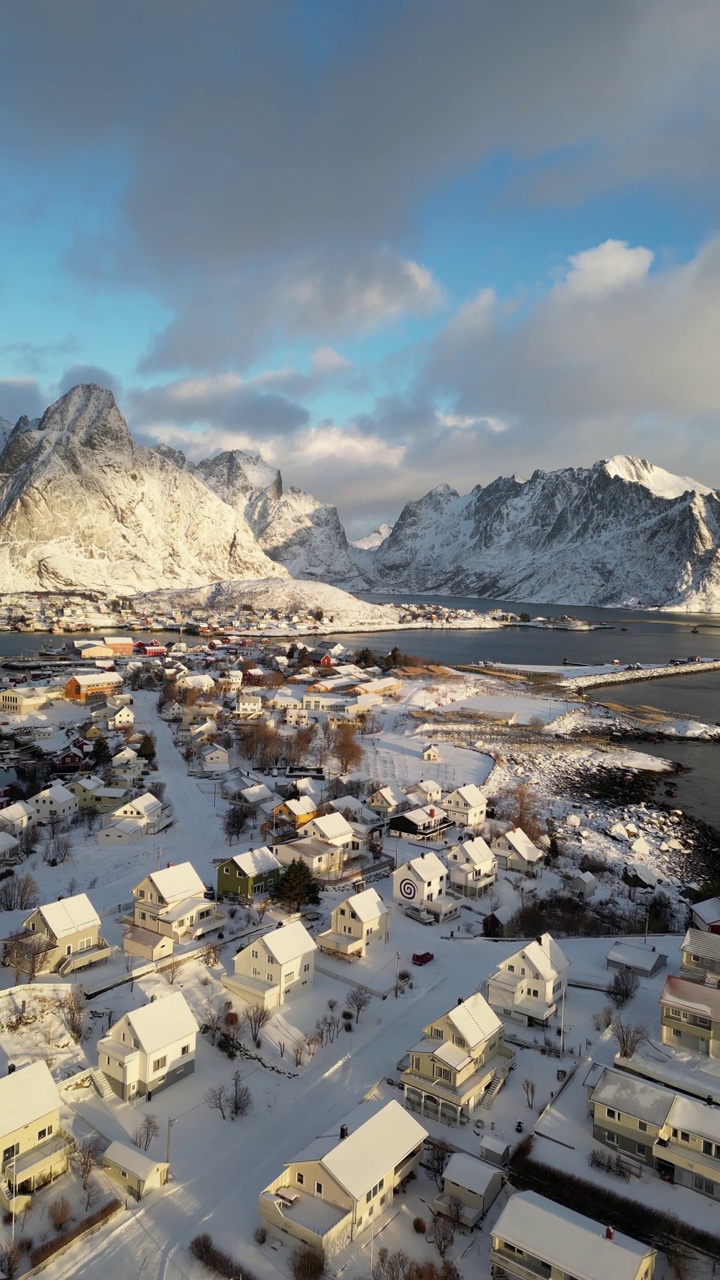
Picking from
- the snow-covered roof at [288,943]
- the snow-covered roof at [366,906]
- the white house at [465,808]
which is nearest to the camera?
the snow-covered roof at [288,943]

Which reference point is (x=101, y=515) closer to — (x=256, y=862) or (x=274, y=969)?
(x=256, y=862)

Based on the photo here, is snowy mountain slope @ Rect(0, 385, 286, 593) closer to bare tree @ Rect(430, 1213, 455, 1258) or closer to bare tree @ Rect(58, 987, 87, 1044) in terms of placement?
bare tree @ Rect(58, 987, 87, 1044)

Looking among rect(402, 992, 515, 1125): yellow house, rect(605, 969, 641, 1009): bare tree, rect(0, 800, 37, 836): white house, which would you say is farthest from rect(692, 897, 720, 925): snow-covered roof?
rect(0, 800, 37, 836): white house

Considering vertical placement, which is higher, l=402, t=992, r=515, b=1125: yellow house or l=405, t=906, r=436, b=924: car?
l=402, t=992, r=515, b=1125: yellow house

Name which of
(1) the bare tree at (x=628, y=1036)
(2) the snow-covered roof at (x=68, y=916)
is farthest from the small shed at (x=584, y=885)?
(2) the snow-covered roof at (x=68, y=916)

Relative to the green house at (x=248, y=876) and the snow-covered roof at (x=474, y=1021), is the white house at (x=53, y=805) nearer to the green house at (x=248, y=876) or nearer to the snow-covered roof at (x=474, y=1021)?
the green house at (x=248, y=876)

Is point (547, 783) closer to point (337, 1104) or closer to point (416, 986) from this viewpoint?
point (416, 986)
